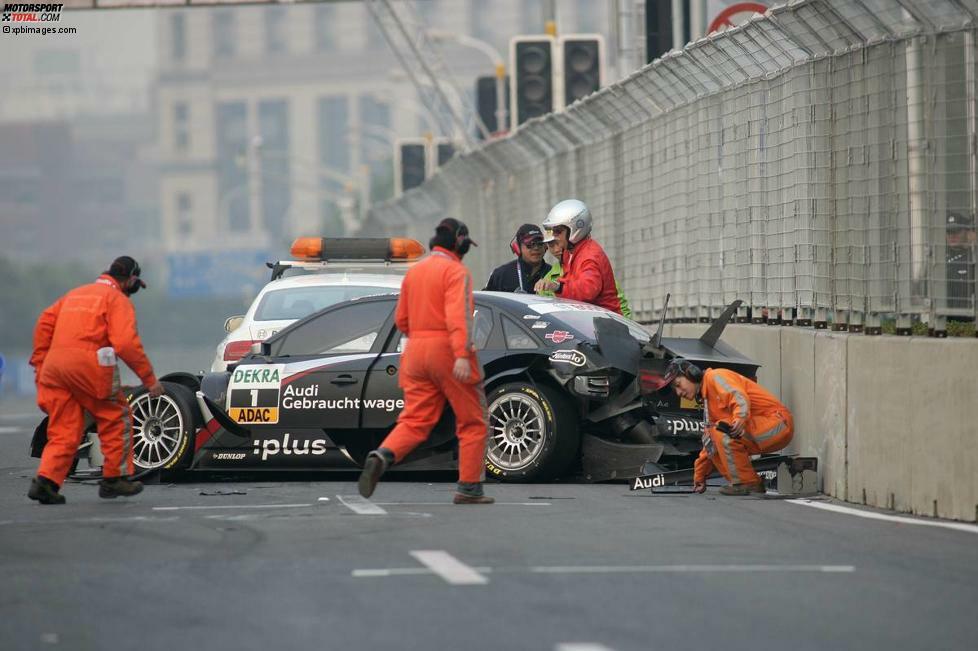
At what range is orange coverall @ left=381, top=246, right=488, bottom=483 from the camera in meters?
11.8

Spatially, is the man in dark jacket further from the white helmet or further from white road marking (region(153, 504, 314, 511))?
white road marking (region(153, 504, 314, 511))

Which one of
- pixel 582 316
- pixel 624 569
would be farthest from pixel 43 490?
pixel 624 569

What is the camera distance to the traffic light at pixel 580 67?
106 feet

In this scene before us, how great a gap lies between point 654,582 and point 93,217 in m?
165

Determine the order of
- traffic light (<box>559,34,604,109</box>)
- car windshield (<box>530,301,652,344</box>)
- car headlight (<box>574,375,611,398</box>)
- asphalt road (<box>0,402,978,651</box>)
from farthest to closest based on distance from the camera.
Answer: traffic light (<box>559,34,604,109</box>), car windshield (<box>530,301,652,344</box>), car headlight (<box>574,375,611,398</box>), asphalt road (<box>0,402,978,651</box>)

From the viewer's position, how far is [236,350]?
16.2 metres

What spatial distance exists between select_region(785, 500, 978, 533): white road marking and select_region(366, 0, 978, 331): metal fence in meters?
1.09

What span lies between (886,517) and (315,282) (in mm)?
7260

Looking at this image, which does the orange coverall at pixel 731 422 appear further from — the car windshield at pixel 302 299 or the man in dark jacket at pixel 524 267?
the car windshield at pixel 302 299

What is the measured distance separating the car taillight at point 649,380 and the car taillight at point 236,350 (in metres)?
4.16

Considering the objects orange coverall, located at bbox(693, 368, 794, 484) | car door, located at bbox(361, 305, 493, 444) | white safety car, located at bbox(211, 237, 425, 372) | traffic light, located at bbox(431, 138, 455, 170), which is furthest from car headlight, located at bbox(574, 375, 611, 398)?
traffic light, located at bbox(431, 138, 455, 170)

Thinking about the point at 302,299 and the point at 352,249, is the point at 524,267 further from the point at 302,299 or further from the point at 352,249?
the point at 352,249

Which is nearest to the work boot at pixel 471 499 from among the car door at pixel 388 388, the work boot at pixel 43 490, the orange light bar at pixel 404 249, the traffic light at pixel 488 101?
the car door at pixel 388 388

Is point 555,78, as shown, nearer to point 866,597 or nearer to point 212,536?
point 212,536
